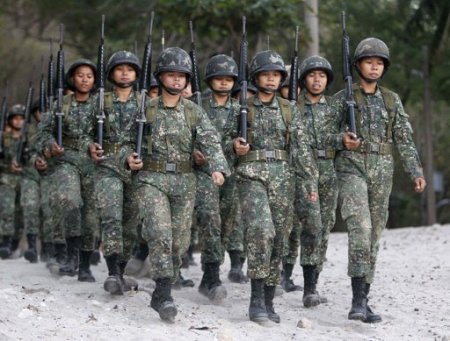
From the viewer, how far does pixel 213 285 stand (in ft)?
29.5

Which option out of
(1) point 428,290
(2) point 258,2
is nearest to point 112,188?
(1) point 428,290

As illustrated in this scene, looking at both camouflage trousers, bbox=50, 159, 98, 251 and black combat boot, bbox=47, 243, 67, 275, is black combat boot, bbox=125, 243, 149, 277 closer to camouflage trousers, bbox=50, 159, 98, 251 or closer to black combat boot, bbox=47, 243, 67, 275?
camouflage trousers, bbox=50, 159, 98, 251

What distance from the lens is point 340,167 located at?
27.1 ft

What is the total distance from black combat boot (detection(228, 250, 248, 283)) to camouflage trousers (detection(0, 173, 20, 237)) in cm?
462

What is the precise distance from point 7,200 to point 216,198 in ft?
17.5

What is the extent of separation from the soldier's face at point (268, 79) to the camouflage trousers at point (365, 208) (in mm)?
987

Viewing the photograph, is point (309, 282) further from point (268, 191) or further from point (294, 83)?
point (294, 83)

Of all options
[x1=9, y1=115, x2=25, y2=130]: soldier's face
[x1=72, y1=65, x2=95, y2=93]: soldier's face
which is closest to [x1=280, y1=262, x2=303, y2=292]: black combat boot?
[x1=72, y1=65, x2=95, y2=93]: soldier's face

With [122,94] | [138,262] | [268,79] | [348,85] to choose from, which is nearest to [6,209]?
[138,262]

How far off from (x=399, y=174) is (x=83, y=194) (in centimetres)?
1666

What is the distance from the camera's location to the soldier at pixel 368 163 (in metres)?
7.97

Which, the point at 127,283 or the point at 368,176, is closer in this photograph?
the point at 368,176

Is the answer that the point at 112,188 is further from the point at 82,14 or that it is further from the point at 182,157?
the point at 82,14

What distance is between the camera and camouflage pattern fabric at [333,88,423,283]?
313 inches
